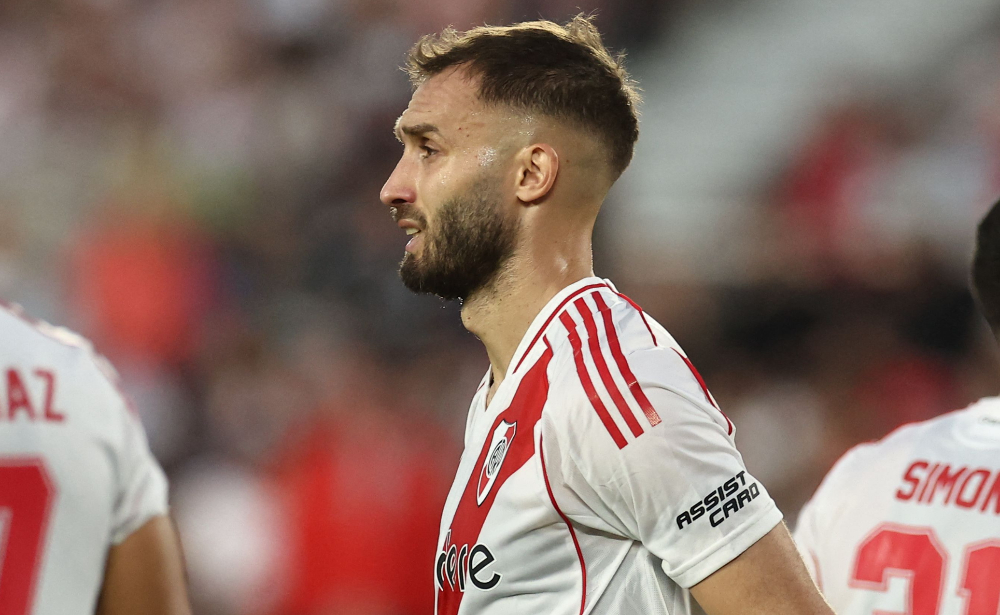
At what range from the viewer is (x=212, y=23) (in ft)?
24.4

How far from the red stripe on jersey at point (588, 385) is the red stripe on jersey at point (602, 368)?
0.02m

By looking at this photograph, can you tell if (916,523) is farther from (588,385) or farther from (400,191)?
(400,191)

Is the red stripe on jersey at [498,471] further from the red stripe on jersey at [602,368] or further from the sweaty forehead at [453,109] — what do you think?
the sweaty forehead at [453,109]

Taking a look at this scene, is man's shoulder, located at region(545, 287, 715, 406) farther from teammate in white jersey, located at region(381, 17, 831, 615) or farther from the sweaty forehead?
the sweaty forehead

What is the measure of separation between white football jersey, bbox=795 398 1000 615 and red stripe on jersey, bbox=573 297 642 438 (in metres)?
1.02

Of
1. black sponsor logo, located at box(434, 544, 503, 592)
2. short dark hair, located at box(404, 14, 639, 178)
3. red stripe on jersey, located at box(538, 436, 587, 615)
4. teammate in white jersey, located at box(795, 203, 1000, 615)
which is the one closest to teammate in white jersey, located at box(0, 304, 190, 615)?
black sponsor logo, located at box(434, 544, 503, 592)

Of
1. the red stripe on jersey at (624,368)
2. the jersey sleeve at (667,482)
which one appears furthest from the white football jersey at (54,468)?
the red stripe on jersey at (624,368)

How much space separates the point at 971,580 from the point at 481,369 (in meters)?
4.15

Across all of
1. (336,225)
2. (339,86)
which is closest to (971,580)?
(336,225)

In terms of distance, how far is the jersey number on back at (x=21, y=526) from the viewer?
1.71m

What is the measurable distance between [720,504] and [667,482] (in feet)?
0.30

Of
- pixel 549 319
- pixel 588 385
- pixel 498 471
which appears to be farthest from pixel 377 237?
pixel 588 385

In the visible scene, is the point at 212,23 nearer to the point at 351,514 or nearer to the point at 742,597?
the point at 351,514

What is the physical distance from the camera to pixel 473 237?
88.5 inches
